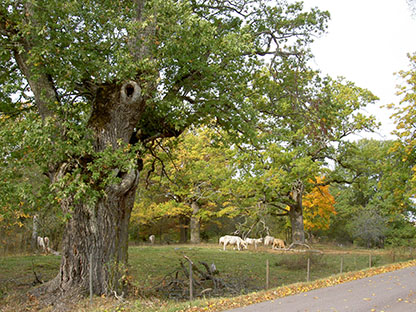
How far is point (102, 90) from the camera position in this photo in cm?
1100

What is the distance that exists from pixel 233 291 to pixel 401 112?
55.5 ft

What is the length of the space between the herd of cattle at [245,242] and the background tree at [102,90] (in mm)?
19959

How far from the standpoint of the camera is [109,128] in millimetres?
10602

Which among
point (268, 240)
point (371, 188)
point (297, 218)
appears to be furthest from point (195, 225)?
point (371, 188)

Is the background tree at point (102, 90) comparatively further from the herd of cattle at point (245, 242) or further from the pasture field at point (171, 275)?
the herd of cattle at point (245, 242)

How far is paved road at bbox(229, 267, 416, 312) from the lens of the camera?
8586mm

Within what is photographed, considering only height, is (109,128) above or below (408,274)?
above

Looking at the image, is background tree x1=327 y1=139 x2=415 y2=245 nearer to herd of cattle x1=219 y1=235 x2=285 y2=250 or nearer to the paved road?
herd of cattle x1=219 y1=235 x2=285 y2=250

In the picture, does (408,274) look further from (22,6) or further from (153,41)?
(22,6)

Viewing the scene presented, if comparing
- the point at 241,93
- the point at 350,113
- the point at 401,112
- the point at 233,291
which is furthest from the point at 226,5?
the point at 350,113

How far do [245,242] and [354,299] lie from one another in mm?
22575

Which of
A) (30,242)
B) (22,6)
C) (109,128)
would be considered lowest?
(30,242)

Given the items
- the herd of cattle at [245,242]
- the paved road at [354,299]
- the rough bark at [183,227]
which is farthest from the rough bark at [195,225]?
the paved road at [354,299]

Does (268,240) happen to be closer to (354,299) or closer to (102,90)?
(354,299)
